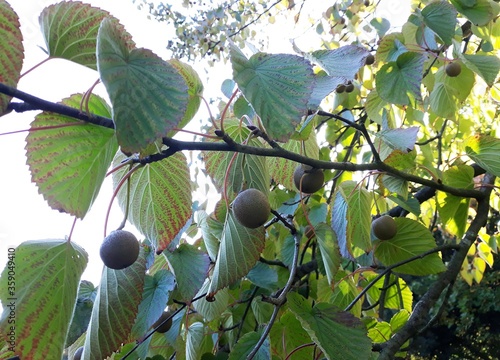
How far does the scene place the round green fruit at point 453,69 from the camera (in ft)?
4.50

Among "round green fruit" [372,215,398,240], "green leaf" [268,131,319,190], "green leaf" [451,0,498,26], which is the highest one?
"green leaf" [451,0,498,26]

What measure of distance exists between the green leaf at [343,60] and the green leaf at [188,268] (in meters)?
0.44

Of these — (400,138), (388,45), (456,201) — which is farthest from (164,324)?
(388,45)

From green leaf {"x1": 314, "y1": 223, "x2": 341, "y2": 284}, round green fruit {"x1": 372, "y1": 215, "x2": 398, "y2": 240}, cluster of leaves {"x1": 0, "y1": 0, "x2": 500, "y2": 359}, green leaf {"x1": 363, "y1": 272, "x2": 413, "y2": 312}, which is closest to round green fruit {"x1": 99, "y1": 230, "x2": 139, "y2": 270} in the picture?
cluster of leaves {"x1": 0, "y1": 0, "x2": 500, "y2": 359}

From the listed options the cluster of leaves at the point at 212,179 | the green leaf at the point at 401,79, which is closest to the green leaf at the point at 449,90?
the cluster of leaves at the point at 212,179

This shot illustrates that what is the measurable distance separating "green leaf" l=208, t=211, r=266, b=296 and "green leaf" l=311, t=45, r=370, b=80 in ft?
0.95

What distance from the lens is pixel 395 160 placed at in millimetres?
1112

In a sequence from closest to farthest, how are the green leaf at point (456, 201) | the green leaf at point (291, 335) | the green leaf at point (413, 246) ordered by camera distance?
the green leaf at point (291, 335) < the green leaf at point (413, 246) < the green leaf at point (456, 201)

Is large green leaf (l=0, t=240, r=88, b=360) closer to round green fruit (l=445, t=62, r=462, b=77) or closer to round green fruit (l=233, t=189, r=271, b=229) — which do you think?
round green fruit (l=233, t=189, r=271, b=229)

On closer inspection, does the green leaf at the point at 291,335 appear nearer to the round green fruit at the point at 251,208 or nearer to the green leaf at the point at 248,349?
the green leaf at the point at 248,349

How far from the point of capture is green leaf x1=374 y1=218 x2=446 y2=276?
1.09 m

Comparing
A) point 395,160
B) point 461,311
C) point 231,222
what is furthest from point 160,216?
point 461,311

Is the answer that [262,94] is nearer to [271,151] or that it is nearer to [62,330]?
[271,151]

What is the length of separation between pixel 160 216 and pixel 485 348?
6007 mm
